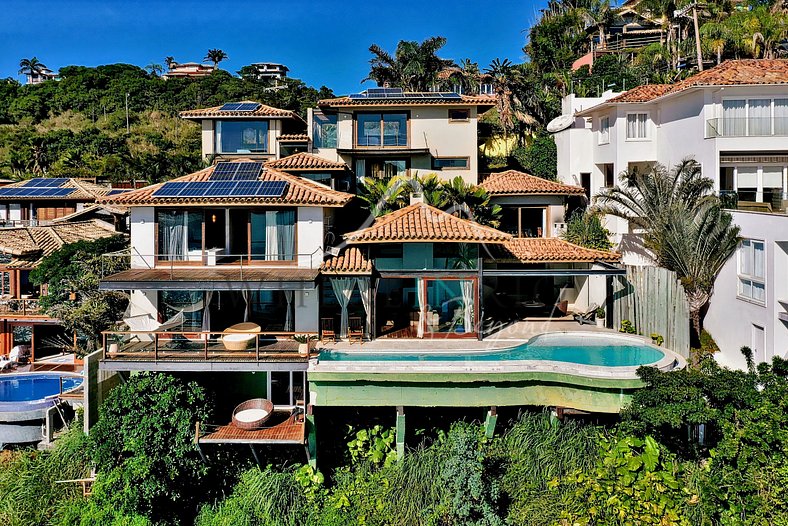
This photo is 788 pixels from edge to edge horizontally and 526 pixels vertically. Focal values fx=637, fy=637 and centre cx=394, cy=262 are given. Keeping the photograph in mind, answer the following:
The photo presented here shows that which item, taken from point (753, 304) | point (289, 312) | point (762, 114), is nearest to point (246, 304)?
point (289, 312)

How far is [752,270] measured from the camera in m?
20.8

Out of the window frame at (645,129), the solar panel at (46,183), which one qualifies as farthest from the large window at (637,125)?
the solar panel at (46,183)

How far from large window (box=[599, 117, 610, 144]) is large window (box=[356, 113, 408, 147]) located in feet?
33.3

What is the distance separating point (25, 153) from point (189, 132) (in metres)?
18.7

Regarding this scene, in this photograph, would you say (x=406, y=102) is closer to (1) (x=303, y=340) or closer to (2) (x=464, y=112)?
(2) (x=464, y=112)

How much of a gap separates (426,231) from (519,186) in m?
10.2

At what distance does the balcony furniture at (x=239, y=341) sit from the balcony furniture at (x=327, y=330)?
8.74ft

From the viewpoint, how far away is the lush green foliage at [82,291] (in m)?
23.7

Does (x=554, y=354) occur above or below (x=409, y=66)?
below

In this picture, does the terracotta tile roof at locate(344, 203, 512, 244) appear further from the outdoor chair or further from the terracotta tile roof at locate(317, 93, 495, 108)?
the terracotta tile roof at locate(317, 93, 495, 108)

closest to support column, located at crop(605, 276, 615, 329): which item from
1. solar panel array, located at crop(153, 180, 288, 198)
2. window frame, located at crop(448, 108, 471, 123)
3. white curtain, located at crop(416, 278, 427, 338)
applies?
white curtain, located at crop(416, 278, 427, 338)

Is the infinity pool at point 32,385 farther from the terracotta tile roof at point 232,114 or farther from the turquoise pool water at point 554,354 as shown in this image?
the terracotta tile roof at point 232,114

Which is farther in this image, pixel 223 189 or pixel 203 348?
pixel 223 189

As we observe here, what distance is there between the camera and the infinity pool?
2373 cm
